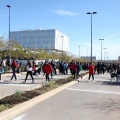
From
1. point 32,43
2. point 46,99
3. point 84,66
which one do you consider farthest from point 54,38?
point 46,99

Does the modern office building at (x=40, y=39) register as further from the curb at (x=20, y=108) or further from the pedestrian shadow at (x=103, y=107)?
the pedestrian shadow at (x=103, y=107)

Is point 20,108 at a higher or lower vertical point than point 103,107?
higher

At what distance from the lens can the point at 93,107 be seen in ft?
38.4

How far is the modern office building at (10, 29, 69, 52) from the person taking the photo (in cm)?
13850

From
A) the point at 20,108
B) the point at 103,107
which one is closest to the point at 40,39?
the point at 103,107

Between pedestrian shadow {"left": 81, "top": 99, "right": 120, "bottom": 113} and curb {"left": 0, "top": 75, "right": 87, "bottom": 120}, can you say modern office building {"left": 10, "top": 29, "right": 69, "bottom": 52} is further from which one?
pedestrian shadow {"left": 81, "top": 99, "right": 120, "bottom": 113}

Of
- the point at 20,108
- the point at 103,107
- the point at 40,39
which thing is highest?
the point at 40,39

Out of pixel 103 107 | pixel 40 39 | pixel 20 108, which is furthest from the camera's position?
pixel 40 39

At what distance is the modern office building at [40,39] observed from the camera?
13850 centimetres

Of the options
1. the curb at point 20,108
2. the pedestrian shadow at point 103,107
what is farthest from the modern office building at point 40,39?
the pedestrian shadow at point 103,107

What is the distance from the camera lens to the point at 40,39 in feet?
465

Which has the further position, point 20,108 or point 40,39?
point 40,39

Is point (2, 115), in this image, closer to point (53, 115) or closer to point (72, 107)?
point (53, 115)

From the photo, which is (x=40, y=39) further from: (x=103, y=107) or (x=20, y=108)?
(x=20, y=108)
